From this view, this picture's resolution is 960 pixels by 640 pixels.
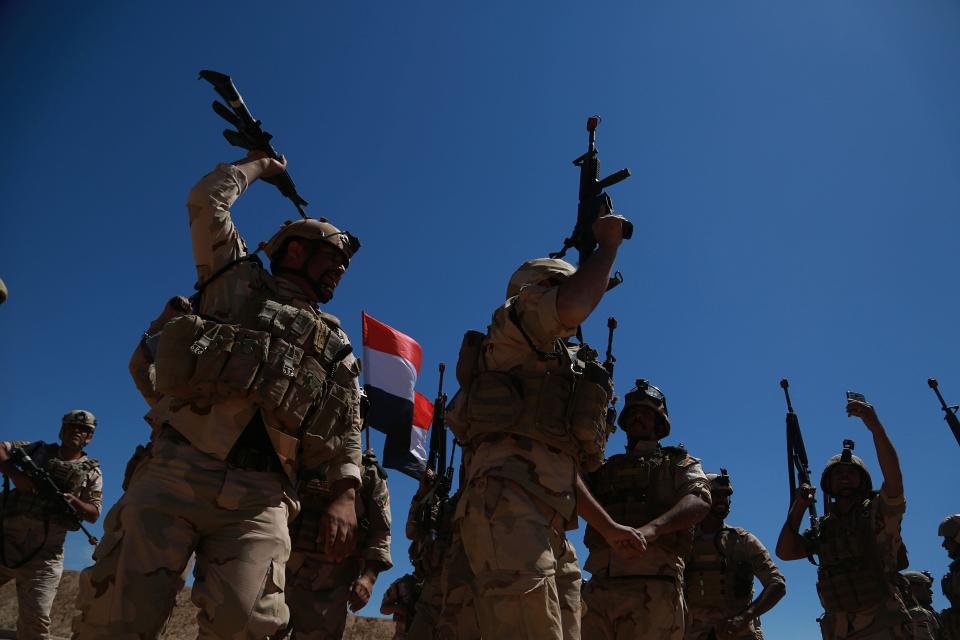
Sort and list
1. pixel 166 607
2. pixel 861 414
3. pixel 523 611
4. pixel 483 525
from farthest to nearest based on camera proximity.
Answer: pixel 861 414, pixel 483 525, pixel 523 611, pixel 166 607

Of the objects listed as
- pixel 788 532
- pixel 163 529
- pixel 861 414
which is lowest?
pixel 163 529

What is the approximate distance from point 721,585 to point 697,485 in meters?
2.67

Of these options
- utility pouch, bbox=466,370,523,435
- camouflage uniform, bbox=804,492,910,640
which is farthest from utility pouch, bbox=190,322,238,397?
camouflage uniform, bbox=804,492,910,640

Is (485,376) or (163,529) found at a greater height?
(485,376)

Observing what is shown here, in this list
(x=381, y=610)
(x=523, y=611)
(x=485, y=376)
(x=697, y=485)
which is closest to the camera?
(x=523, y=611)

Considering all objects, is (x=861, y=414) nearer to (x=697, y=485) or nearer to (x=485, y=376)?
(x=697, y=485)

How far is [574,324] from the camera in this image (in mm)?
3576

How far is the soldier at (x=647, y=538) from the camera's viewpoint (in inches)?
185

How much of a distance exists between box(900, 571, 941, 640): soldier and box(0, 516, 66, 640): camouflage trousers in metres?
8.78

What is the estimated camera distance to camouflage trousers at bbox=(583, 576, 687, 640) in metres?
4.64

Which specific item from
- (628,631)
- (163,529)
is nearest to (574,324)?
(163,529)

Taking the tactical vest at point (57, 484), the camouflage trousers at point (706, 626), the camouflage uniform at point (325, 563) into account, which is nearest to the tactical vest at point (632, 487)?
the camouflage uniform at point (325, 563)

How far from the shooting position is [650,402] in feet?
19.0

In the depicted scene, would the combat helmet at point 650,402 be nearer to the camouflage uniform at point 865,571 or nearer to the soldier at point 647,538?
the soldier at point 647,538
